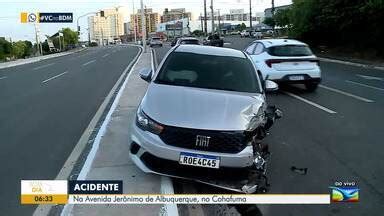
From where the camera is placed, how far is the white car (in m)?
14.1

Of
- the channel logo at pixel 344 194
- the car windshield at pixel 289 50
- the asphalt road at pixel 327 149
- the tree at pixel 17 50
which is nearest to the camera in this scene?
the channel logo at pixel 344 194

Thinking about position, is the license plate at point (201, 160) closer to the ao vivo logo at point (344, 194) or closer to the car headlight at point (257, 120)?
the car headlight at point (257, 120)

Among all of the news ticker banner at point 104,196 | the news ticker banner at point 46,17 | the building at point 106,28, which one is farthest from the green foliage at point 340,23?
the building at point 106,28

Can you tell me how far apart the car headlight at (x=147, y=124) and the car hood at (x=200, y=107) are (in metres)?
0.05

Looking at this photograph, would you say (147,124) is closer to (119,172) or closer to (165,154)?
(165,154)

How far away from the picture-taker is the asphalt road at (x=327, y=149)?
5441 millimetres

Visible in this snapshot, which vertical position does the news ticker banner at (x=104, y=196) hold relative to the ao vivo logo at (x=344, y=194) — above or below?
above

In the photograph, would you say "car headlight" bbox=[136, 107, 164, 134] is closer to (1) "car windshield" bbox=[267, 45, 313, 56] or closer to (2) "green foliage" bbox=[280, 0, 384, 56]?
(1) "car windshield" bbox=[267, 45, 313, 56]

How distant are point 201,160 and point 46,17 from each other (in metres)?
74.2

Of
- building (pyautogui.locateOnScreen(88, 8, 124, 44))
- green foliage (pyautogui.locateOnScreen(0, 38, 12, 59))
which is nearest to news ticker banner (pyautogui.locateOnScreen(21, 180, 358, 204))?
green foliage (pyautogui.locateOnScreen(0, 38, 12, 59))

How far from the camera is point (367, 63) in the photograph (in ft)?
87.6

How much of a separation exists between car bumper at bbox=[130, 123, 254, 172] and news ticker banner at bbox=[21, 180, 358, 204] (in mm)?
413

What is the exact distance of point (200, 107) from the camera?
584 centimetres

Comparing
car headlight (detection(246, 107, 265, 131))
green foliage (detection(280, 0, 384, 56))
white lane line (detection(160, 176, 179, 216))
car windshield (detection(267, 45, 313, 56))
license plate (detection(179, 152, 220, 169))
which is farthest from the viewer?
green foliage (detection(280, 0, 384, 56))
